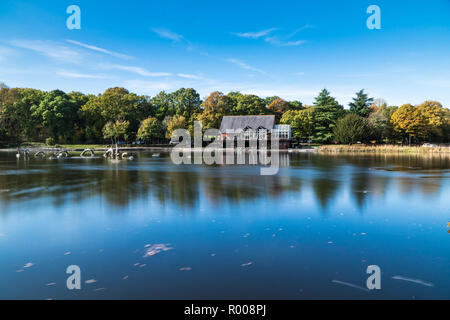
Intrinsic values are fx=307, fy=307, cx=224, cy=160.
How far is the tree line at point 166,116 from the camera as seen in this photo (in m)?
66.1

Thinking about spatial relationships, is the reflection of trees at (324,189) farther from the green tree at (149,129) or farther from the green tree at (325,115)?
the green tree at (149,129)

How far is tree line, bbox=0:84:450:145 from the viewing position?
2603 inches

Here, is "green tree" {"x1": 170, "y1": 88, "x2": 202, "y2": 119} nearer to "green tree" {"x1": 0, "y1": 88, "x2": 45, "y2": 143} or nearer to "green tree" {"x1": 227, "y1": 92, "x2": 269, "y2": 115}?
"green tree" {"x1": 227, "y1": 92, "x2": 269, "y2": 115}

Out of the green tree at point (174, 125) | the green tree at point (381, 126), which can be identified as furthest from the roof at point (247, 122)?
the green tree at point (381, 126)

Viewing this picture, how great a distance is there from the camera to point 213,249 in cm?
700

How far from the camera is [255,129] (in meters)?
65.9

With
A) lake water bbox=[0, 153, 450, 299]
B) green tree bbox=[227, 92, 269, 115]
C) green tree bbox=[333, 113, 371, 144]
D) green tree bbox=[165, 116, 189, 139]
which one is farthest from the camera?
green tree bbox=[227, 92, 269, 115]

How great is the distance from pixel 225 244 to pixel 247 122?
6092cm

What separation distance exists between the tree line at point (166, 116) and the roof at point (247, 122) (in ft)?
13.6

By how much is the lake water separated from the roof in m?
52.8

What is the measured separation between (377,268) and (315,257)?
3.87ft

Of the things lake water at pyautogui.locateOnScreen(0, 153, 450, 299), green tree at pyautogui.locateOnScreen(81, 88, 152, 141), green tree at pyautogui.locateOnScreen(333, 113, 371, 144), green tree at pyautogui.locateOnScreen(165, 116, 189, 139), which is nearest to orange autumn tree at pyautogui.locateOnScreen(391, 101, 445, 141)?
green tree at pyautogui.locateOnScreen(333, 113, 371, 144)

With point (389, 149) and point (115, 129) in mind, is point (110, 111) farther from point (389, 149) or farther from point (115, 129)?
point (389, 149)
